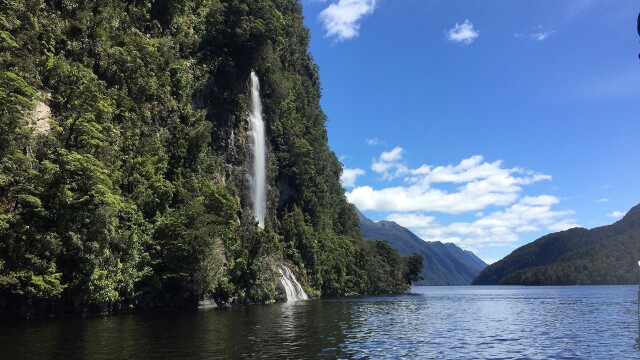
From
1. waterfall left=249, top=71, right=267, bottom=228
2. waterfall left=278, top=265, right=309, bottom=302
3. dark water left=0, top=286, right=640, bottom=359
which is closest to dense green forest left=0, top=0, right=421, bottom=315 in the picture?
waterfall left=249, top=71, right=267, bottom=228

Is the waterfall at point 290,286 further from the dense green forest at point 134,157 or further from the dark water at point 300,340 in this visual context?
the dark water at point 300,340

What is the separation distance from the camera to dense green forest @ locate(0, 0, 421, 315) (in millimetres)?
32531

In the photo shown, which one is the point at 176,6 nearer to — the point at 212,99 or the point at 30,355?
the point at 212,99

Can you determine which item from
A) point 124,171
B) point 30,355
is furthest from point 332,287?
point 30,355

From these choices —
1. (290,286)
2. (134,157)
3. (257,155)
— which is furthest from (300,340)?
(257,155)

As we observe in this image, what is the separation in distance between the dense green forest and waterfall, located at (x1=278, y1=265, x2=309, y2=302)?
4808 millimetres

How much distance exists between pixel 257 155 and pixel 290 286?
25094 mm

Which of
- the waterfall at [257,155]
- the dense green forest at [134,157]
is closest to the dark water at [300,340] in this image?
the dense green forest at [134,157]

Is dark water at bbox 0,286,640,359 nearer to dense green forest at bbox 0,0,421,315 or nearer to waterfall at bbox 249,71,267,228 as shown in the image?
dense green forest at bbox 0,0,421,315

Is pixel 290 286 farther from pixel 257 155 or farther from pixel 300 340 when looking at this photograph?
pixel 300 340

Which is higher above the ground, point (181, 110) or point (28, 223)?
point (181, 110)

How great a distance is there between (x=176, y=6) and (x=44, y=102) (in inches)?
1290

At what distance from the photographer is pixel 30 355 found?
1856cm

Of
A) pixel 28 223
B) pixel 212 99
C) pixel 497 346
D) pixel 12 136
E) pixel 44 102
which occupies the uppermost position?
pixel 212 99
